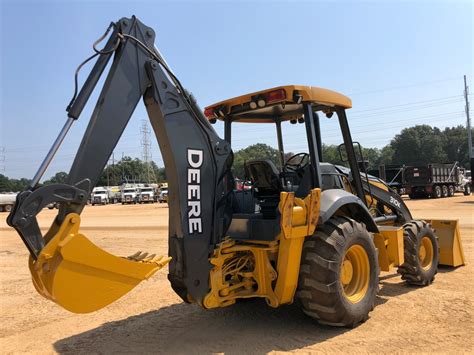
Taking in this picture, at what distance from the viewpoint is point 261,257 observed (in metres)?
4.63

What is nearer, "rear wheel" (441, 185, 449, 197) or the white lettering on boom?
the white lettering on boom

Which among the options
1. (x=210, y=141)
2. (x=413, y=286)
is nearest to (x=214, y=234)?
(x=210, y=141)

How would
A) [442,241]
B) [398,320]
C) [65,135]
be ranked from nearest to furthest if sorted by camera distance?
1. [65,135]
2. [398,320]
3. [442,241]

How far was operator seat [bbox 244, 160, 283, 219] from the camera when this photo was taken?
16.8ft

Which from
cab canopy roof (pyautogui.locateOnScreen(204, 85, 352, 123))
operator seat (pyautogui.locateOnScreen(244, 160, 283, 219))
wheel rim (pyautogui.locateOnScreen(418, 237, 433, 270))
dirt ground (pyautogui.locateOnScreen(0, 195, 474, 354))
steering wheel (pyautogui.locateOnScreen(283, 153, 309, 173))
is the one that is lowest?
dirt ground (pyautogui.locateOnScreen(0, 195, 474, 354))

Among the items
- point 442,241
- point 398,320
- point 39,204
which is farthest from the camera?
point 442,241

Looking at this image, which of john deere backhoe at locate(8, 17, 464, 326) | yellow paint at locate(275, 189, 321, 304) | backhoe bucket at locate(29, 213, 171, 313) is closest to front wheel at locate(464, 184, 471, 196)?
john deere backhoe at locate(8, 17, 464, 326)

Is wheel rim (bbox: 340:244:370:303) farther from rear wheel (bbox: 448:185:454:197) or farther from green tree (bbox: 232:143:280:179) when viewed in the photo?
rear wheel (bbox: 448:185:454:197)

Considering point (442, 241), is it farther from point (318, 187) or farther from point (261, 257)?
point (261, 257)

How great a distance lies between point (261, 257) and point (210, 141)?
135cm

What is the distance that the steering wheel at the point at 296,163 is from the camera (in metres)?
5.40

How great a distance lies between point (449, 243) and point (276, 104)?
186 inches

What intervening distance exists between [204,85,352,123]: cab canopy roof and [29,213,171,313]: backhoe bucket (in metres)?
2.34

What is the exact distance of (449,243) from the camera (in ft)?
25.0
